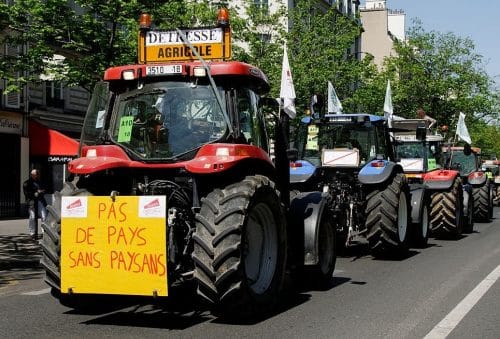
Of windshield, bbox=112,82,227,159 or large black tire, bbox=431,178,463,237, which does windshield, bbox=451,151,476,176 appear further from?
windshield, bbox=112,82,227,159

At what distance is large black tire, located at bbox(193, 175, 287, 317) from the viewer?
631 cm

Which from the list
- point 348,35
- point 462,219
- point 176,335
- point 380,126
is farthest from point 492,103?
point 176,335

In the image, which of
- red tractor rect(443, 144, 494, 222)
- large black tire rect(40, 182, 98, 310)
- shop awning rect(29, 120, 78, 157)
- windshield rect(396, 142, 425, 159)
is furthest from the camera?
shop awning rect(29, 120, 78, 157)

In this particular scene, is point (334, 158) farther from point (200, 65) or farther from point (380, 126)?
point (200, 65)

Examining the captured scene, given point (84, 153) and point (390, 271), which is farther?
point (390, 271)

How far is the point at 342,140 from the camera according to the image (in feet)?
40.7

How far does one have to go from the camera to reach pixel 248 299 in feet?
21.8

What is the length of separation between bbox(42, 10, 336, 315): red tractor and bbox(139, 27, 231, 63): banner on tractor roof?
0.04 ft

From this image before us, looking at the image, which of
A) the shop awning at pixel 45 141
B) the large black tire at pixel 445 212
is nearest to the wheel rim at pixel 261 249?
the large black tire at pixel 445 212

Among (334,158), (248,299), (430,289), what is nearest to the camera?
(248,299)

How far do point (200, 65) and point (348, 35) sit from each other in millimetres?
28065

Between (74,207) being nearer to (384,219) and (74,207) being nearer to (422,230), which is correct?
(384,219)

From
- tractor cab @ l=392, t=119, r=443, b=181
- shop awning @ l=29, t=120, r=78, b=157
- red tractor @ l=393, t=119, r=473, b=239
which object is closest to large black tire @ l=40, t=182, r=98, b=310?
red tractor @ l=393, t=119, r=473, b=239

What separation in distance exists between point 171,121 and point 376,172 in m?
5.38
